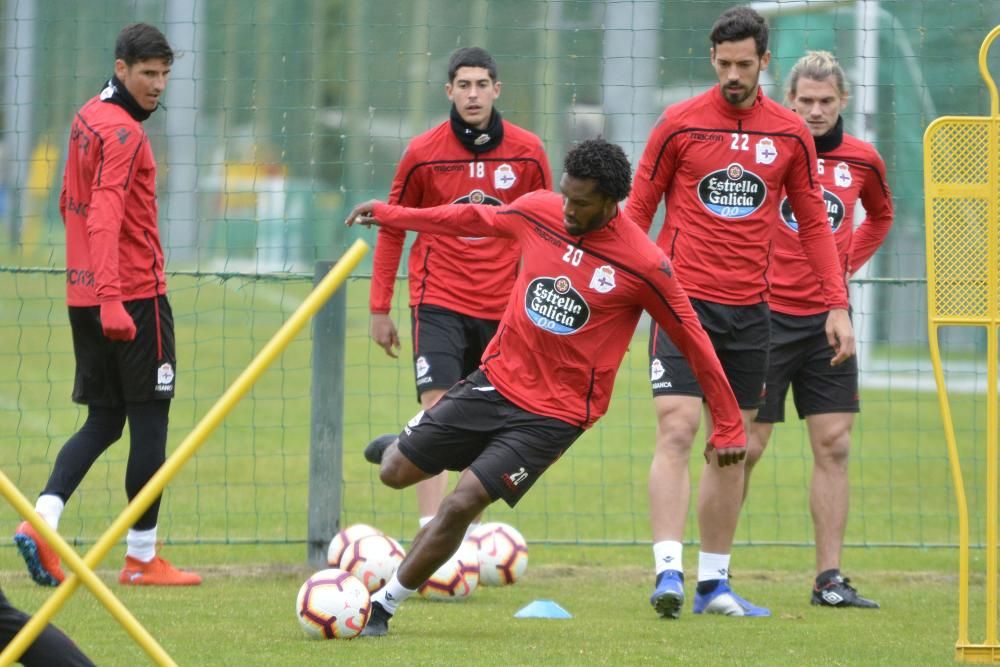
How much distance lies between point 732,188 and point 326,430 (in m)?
2.63

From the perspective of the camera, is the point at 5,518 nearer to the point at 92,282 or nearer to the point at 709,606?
the point at 92,282

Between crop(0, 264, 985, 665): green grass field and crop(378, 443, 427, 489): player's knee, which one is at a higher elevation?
crop(378, 443, 427, 489): player's knee

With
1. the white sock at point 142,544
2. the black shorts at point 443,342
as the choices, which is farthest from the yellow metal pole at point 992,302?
the white sock at point 142,544

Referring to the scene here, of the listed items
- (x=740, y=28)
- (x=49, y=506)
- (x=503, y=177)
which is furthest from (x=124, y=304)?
(x=740, y=28)

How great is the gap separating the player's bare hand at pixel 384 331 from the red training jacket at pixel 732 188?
1.40 metres

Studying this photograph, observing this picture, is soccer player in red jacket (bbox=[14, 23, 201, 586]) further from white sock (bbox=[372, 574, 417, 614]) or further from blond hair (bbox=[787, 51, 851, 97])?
blond hair (bbox=[787, 51, 851, 97])

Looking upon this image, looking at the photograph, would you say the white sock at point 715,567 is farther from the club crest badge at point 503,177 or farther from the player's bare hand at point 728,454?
the club crest badge at point 503,177

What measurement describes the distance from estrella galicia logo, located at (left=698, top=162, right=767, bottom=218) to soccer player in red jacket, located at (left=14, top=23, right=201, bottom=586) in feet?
8.32

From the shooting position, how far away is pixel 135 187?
721cm

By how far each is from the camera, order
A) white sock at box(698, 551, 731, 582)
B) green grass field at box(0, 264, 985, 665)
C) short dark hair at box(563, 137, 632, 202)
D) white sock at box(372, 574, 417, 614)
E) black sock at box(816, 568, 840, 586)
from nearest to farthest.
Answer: short dark hair at box(563, 137, 632, 202), green grass field at box(0, 264, 985, 665), white sock at box(372, 574, 417, 614), white sock at box(698, 551, 731, 582), black sock at box(816, 568, 840, 586)

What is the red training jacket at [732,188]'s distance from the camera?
682 cm

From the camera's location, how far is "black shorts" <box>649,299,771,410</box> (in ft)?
22.4

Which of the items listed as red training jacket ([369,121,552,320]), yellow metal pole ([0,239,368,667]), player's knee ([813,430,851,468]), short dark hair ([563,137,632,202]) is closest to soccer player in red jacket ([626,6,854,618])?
player's knee ([813,430,851,468])

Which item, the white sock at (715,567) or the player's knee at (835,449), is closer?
the white sock at (715,567)
